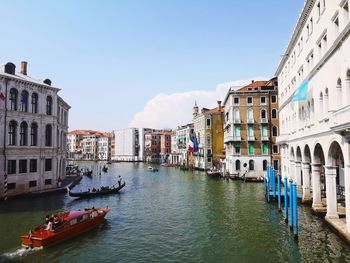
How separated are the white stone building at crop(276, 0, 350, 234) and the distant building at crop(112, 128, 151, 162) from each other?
9873 cm

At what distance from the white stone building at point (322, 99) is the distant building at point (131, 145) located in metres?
98.7

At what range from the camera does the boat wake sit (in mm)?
14398

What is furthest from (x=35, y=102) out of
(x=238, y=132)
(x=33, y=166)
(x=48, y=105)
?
(x=238, y=132)

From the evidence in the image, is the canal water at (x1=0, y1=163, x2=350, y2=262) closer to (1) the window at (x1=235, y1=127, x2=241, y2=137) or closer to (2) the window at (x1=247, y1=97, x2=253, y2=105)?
(1) the window at (x1=235, y1=127, x2=241, y2=137)

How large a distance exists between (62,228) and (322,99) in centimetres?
1732

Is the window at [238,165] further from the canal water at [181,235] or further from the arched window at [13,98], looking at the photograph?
the arched window at [13,98]

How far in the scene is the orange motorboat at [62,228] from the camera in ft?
52.1

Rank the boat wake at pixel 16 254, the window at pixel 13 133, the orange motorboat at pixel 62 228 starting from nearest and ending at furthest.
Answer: the boat wake at pixel 16 254, the orange motorboat at pixel 62 228, the window at pixel 13 133

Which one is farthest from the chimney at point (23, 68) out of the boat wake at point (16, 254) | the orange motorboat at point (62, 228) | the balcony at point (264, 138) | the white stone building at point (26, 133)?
the balcony at point (264, 138)

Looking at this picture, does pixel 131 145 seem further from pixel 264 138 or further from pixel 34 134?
pixel 34 134

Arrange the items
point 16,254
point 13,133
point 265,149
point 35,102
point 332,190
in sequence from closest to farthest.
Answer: point 16,254
point 332,190
point 13,133
point 35,102
point 265,149

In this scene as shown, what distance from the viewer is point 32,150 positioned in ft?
100

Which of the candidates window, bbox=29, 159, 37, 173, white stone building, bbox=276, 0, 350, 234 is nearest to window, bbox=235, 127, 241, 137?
white stone building, bbox=276, 0, 350, 234

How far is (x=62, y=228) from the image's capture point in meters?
17.4
